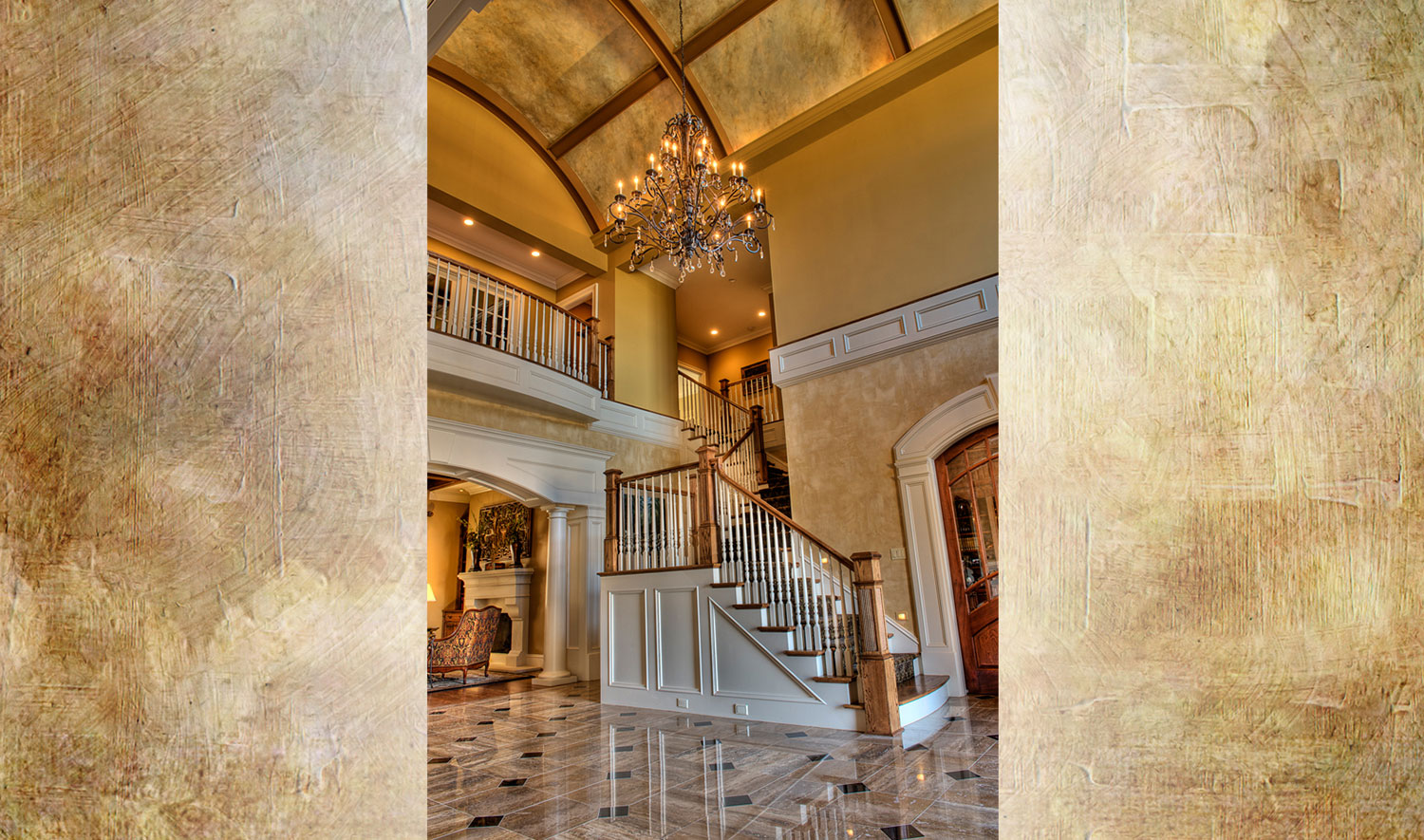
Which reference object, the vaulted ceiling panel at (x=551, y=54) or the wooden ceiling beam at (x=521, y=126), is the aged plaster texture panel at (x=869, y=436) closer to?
the wooden ceiling beam at (x=521, y=126)

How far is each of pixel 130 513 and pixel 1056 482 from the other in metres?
0.76

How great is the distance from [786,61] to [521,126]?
3.89m

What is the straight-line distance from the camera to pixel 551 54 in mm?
8289

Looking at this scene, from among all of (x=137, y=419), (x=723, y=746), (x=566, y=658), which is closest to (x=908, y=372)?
(x=723, y=746)

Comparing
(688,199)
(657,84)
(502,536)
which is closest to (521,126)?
(657,84)

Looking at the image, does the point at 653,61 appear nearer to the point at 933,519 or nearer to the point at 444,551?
the point at 933,519

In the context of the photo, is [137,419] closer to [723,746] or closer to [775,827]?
[775,827]

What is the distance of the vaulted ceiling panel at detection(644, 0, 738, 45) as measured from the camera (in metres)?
7.40

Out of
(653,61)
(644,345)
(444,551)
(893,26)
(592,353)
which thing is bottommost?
(444,551)

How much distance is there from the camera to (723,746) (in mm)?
4082

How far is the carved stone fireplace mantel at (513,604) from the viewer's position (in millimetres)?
9391

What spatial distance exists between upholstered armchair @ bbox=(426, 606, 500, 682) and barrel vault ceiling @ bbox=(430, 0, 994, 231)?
6.51m

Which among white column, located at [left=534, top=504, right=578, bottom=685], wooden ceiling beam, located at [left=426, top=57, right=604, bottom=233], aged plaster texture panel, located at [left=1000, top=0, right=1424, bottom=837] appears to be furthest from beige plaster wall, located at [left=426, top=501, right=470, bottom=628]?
→ aged plaster texture panel, located at [left=1000, top=0, right=1424, bottom=837]

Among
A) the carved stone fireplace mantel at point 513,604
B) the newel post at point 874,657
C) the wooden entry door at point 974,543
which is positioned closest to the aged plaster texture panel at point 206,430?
the newel post at point 874,657
